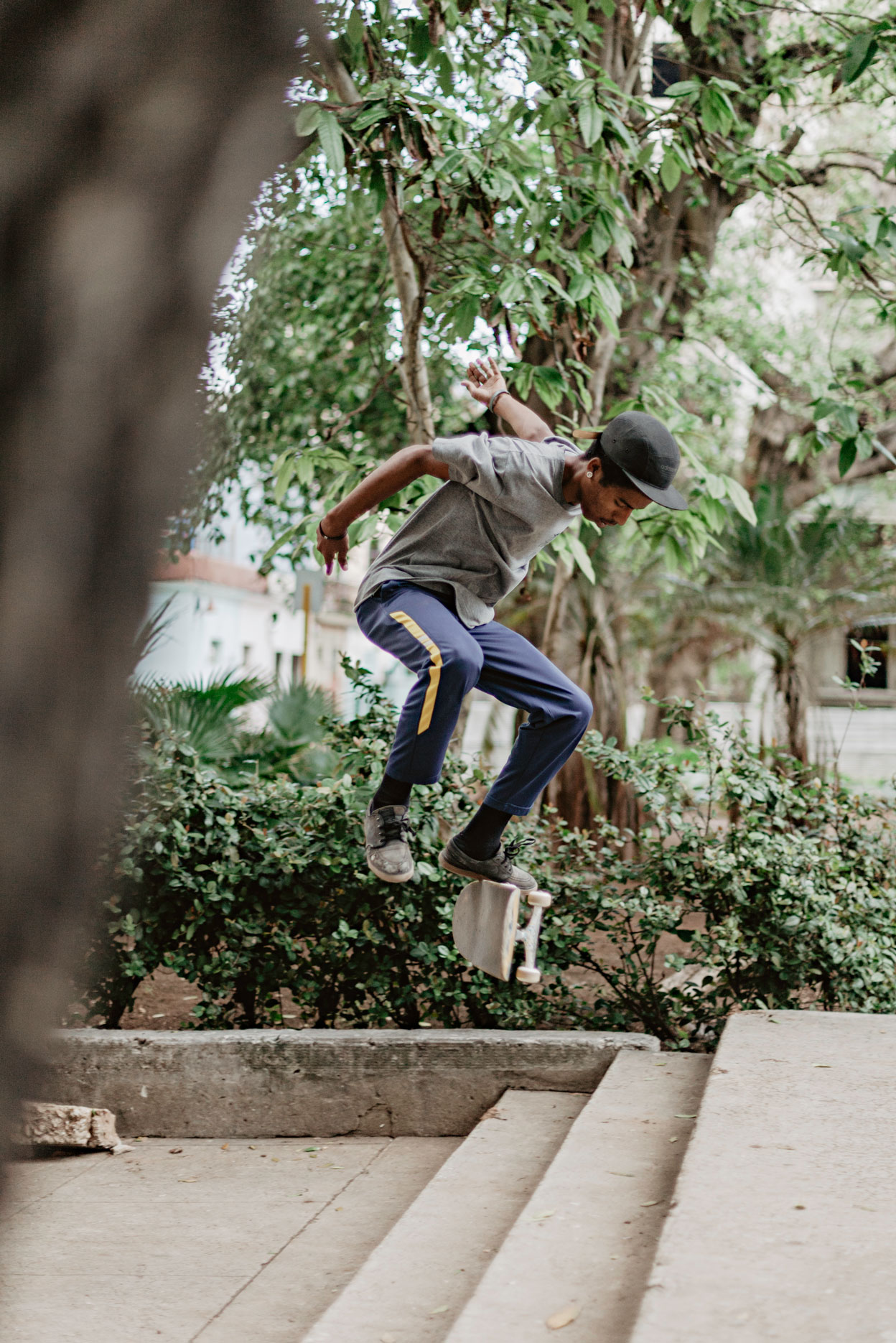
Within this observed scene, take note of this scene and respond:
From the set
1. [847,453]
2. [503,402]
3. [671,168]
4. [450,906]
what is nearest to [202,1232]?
[450,906]

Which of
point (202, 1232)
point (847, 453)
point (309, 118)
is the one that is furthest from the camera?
point (847, 453)

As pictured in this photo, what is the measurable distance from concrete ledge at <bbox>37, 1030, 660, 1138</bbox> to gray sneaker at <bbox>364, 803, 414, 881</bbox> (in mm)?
980

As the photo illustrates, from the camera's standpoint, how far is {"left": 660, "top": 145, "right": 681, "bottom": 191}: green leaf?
5754 mm

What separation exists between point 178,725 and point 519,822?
2.68m

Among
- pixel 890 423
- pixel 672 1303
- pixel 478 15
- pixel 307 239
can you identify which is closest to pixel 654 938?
pixel 672 1303

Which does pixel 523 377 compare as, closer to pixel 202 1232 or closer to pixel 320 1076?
pixel 320 1076

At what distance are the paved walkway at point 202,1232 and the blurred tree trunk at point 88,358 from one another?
8.11ft

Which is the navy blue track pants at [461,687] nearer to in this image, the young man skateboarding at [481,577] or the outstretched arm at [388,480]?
the young man skateboarding at [481,577]

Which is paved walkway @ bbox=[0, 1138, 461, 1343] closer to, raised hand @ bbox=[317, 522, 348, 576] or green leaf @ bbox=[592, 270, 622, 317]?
raised hand @ bbox=[317, 522, 348, 576]

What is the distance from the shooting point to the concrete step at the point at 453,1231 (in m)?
3.02

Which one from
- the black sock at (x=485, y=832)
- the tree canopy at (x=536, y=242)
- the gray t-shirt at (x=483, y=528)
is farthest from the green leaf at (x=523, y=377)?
the black sock at (x=485, y=832)

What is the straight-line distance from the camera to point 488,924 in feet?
14.9

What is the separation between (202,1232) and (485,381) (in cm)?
309

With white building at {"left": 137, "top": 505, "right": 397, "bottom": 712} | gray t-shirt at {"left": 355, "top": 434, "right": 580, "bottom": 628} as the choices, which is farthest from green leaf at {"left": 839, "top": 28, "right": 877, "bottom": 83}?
white building at {"left": 137, "top": 505, "right": 397, "bottom": 712}
